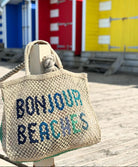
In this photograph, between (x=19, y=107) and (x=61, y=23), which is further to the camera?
(x=61, y=23)

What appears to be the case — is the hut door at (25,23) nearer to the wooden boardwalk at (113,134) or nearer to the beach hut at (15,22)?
the beach hut at (15,22)

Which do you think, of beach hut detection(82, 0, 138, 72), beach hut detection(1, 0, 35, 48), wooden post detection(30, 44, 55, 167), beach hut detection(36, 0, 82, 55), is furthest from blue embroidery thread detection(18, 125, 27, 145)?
beach hut detection(1, 0, 35, 48)

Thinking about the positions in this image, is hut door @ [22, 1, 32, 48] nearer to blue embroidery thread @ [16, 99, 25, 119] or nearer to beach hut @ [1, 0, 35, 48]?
beach hut @ [1, 0, 35, 48]

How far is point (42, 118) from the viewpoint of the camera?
53.2 inches

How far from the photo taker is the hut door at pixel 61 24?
36.4 ft

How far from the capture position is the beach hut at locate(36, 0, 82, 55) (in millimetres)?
10336

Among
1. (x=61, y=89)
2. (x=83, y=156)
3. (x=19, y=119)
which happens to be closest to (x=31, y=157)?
(x=19, y=119)

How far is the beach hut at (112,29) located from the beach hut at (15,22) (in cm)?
446

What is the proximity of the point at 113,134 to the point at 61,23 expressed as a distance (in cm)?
921

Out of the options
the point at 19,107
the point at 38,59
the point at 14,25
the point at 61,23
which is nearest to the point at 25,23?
the point at 14,25

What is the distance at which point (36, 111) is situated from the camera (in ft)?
4.44

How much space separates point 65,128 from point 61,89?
19 cm

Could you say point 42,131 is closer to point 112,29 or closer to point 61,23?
point 112,29

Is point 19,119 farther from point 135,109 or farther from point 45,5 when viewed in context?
point 45,5
